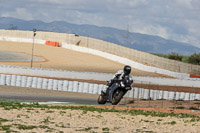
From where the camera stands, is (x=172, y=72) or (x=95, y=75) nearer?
(x=95, y=75)

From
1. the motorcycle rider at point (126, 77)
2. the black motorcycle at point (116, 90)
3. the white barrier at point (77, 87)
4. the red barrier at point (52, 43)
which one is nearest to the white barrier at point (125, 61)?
the red barrier at point (52, 43)

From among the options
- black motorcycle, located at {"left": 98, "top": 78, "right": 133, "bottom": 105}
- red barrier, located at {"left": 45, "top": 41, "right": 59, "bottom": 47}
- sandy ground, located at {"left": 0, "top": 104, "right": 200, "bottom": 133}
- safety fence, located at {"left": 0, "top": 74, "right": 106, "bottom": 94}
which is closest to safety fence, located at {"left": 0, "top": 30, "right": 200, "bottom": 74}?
red barrier, located at {"left": 45, "top": 41, "right": 59, "bottom": 47}

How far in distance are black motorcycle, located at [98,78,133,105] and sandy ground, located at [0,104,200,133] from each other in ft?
17.3

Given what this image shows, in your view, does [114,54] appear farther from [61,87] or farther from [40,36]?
[61,87]

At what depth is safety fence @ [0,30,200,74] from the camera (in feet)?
235

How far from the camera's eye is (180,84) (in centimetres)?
5544

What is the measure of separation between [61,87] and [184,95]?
10.3 metres

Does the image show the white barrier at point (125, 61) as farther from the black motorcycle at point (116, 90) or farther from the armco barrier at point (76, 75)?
the black motorcycle at point (116, 90)

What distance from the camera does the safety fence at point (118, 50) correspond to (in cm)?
7156

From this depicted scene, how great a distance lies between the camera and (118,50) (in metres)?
86.6

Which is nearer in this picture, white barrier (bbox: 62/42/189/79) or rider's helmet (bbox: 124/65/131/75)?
rider's helmet (bbox: 124/65/131/75)

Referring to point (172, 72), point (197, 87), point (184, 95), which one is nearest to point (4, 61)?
point (172, 72)

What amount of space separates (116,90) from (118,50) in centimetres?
5901

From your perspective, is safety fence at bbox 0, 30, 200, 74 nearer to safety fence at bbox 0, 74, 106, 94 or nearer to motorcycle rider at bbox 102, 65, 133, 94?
safety fence at bbox 0, 74, 106, 94
